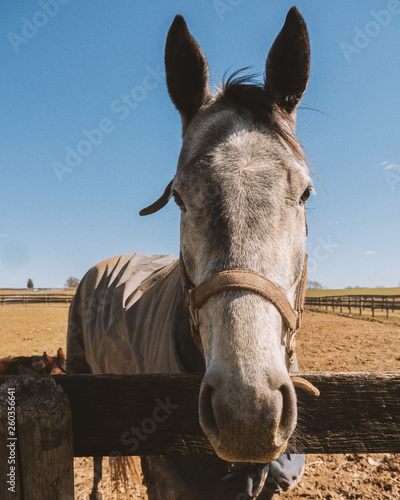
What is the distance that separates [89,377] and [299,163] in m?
1.50

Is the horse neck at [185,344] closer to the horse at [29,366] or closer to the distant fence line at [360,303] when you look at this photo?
the horse at [29,366]

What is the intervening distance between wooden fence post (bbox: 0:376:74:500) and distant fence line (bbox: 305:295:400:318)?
87.0 ft

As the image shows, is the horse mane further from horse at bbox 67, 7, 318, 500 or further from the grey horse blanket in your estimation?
the grey horse blanket

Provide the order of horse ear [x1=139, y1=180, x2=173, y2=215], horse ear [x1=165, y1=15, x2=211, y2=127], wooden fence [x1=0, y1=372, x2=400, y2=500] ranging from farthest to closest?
horse ear [x1=139, y1=180, x2=173, y2=215]
horse ear [x1=165, y1=15, x2=211, y2=127]
wooden fence [x1=0, y1=372, x2=400, y2=500]

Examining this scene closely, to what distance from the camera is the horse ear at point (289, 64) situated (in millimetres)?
2207

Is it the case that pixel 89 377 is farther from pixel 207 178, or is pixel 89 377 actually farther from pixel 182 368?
pixel 207 178

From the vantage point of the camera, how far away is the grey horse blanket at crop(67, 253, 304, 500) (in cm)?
201

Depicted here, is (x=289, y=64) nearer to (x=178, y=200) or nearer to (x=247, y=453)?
(x=178, y=200)

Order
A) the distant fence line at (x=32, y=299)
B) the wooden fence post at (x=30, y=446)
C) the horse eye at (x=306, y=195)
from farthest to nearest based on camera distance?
the distant fence line at (x=32, y=299) < the horse eye at (x=306, y=195) < the wooden fence post at (x=30, y=446)

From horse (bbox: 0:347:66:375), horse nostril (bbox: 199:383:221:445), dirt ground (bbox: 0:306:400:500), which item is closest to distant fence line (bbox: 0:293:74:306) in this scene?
dirt ground (bbox: 0:306:400:500)

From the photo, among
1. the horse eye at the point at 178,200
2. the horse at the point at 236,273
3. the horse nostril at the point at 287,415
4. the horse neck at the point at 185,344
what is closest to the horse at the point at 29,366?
the horse at the point at 236,273

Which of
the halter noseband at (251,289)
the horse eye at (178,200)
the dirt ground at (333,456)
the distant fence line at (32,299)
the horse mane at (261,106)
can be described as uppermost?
the horse mane at (261,106)

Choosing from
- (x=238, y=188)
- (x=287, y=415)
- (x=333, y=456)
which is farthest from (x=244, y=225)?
(x=333, y=456)

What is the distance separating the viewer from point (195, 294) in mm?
1601
